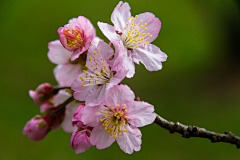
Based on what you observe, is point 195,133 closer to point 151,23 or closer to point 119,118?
point 119,118

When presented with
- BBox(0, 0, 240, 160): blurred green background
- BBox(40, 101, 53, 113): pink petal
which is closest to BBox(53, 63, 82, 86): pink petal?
BBox(40, 101, 53, 113): pink petal

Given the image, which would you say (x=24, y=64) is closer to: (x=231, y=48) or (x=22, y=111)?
(x=22, y=111)

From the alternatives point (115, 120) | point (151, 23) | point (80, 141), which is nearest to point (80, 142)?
point (80, 141)

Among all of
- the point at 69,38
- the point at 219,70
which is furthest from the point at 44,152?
the point at 219,70

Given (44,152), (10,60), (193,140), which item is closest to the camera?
(44,152)

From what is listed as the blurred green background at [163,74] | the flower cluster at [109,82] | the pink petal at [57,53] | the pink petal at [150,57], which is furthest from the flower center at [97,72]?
the blurred green background at [163,74]

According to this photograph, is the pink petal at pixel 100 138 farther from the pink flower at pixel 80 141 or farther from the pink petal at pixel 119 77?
the pink petal at pixel 119 77
